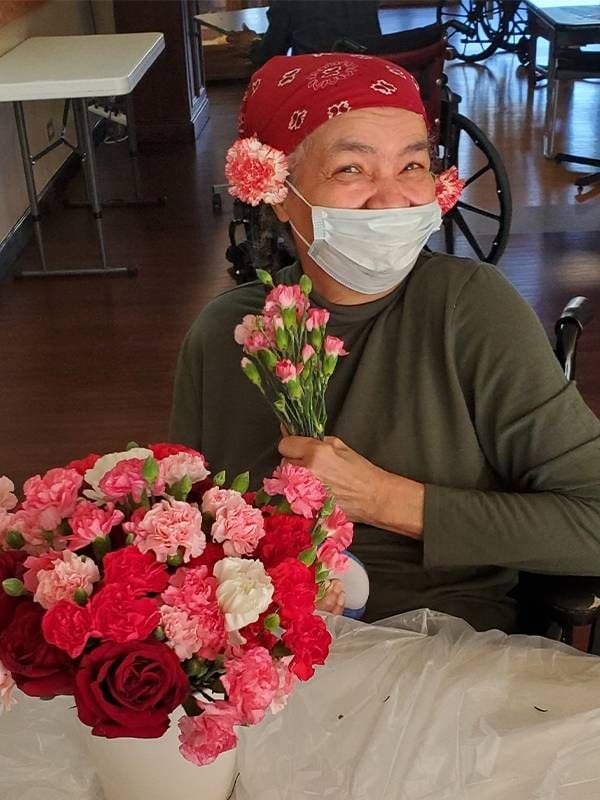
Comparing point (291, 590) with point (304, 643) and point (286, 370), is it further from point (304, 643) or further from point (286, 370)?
point (286, 370)

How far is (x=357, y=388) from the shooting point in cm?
125

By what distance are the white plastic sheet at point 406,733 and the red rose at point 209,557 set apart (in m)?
0.21

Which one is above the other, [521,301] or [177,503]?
[177,503]

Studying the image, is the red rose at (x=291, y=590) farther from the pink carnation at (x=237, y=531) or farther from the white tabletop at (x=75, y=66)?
the white tabletop at (x=75, y=66)

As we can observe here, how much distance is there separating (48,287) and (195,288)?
656 mm

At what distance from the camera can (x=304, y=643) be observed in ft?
2.24

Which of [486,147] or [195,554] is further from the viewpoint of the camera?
[486,147]

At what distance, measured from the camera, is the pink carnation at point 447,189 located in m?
1.34

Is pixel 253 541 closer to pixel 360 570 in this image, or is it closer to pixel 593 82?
pixel 360 570

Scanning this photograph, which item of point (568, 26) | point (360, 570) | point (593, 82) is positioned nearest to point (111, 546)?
point (360, 570)

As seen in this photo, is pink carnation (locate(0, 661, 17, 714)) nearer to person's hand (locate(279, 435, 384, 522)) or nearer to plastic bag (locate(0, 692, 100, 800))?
plastic bag (locate(0, 692, 100, 800))

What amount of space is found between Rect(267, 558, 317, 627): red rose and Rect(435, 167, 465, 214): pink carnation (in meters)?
0.78

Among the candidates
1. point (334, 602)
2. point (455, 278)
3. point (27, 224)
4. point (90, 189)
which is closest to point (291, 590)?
point (334, 602)

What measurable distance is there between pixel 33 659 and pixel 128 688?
0.27ft
